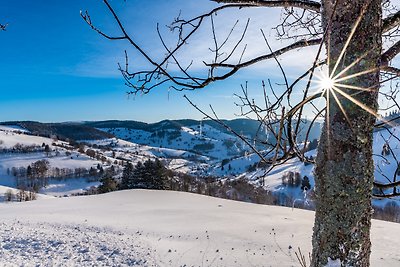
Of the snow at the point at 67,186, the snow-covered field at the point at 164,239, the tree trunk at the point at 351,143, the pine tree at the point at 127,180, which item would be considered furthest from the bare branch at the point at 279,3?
the snow at the point at 67,186

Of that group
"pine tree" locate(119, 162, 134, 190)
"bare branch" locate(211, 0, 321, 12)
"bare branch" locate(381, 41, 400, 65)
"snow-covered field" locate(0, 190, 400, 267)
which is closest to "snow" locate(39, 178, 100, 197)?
"pine tree" locate(119, 162, 134, 190)

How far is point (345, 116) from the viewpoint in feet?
2.82

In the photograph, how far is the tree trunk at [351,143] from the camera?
2.78 feet

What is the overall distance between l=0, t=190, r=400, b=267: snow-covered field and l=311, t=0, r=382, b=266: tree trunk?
27.4 ft

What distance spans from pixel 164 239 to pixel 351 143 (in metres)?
12.9

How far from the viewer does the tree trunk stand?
0.85 metres

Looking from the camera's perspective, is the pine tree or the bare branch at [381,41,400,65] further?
the pine tree

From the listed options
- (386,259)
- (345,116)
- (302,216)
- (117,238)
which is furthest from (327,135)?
(302,216)

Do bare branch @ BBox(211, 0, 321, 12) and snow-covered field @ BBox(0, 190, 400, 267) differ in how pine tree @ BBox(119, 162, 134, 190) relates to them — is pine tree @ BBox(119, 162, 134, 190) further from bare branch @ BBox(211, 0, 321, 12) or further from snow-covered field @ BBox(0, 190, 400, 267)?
bare branch @ BBox(211, 0, 321, 12)

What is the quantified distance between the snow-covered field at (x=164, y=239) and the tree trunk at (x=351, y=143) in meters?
8.34

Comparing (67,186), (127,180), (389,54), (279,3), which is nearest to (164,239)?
(279,3)

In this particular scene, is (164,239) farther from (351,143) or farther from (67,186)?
(67,186)

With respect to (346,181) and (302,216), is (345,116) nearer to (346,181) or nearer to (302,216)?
(346,181)

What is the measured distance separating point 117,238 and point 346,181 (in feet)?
41.9
